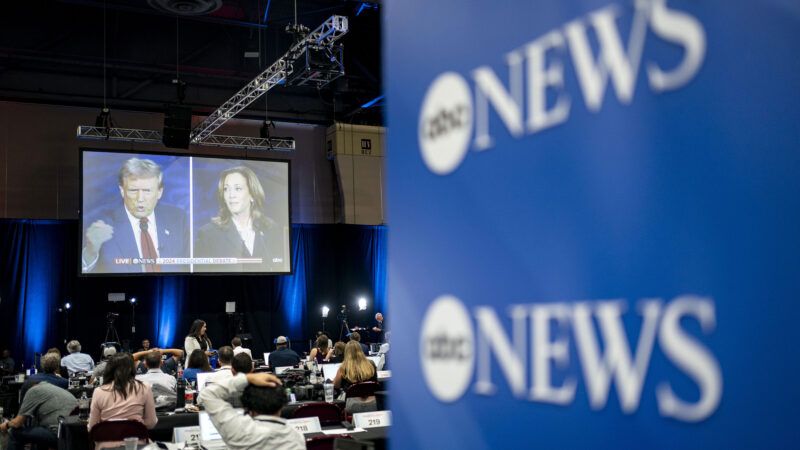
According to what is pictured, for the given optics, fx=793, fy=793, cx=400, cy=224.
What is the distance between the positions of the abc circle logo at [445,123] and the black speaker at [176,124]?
1331 centimetres

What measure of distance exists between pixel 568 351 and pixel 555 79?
265 mm

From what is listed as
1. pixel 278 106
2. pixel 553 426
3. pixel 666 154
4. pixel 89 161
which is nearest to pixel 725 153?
pixel 666 154

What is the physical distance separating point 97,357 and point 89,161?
160 inches

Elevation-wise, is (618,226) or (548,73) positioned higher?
(548,73)

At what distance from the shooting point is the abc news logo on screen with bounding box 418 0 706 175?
0.66 metres

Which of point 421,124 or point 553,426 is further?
point 421,124

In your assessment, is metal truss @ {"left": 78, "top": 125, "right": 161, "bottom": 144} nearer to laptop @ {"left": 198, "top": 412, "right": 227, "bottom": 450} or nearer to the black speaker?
the black speaker

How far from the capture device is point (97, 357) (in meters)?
15.5

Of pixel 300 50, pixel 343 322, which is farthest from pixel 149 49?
pixel 343 322

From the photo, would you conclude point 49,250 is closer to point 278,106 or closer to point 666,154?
point 278,106

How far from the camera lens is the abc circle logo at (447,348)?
0.88 meters

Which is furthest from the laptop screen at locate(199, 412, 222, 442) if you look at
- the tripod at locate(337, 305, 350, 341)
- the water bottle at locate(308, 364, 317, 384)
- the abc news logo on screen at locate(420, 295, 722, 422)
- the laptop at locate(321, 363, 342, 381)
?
the tripod at locate(337, 305, 350, 341)

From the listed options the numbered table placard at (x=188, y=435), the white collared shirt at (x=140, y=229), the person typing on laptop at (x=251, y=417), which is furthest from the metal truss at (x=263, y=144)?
the person typing on laptop at (x=251, y=417)

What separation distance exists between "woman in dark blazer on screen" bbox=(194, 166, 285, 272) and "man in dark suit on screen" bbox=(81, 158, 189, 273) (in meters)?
0.46
